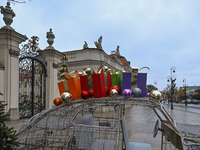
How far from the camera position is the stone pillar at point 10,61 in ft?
28.1

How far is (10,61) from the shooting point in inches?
349

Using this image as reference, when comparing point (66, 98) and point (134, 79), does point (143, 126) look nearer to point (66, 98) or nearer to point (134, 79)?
point (134, 79)

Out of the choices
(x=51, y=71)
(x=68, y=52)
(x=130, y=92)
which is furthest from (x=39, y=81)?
(x=130, y=92)

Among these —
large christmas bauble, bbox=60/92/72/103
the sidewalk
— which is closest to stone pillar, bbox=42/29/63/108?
the sidewalk

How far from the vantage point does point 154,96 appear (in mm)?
2771

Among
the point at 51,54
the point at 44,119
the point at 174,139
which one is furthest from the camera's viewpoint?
the point at 51,54

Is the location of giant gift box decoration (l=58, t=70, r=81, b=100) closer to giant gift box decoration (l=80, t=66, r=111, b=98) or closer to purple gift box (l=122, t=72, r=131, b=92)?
giant gift box decoration (l=80, t=66, r=111, b=98)

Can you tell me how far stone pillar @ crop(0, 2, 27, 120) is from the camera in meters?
8.57

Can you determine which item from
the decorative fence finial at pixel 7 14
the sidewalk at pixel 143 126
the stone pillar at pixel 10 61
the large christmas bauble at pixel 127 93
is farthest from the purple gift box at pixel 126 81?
the decorative fence finial at pixel 7 14

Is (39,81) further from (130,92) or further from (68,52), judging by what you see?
(130,92)

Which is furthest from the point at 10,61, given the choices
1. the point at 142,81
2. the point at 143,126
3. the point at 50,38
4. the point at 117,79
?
the point at 142,81

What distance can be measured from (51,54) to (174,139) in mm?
10139

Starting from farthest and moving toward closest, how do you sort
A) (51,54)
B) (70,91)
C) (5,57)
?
(51,54)
(5,57)
(70,91)

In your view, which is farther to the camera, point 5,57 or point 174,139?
point 5,57
